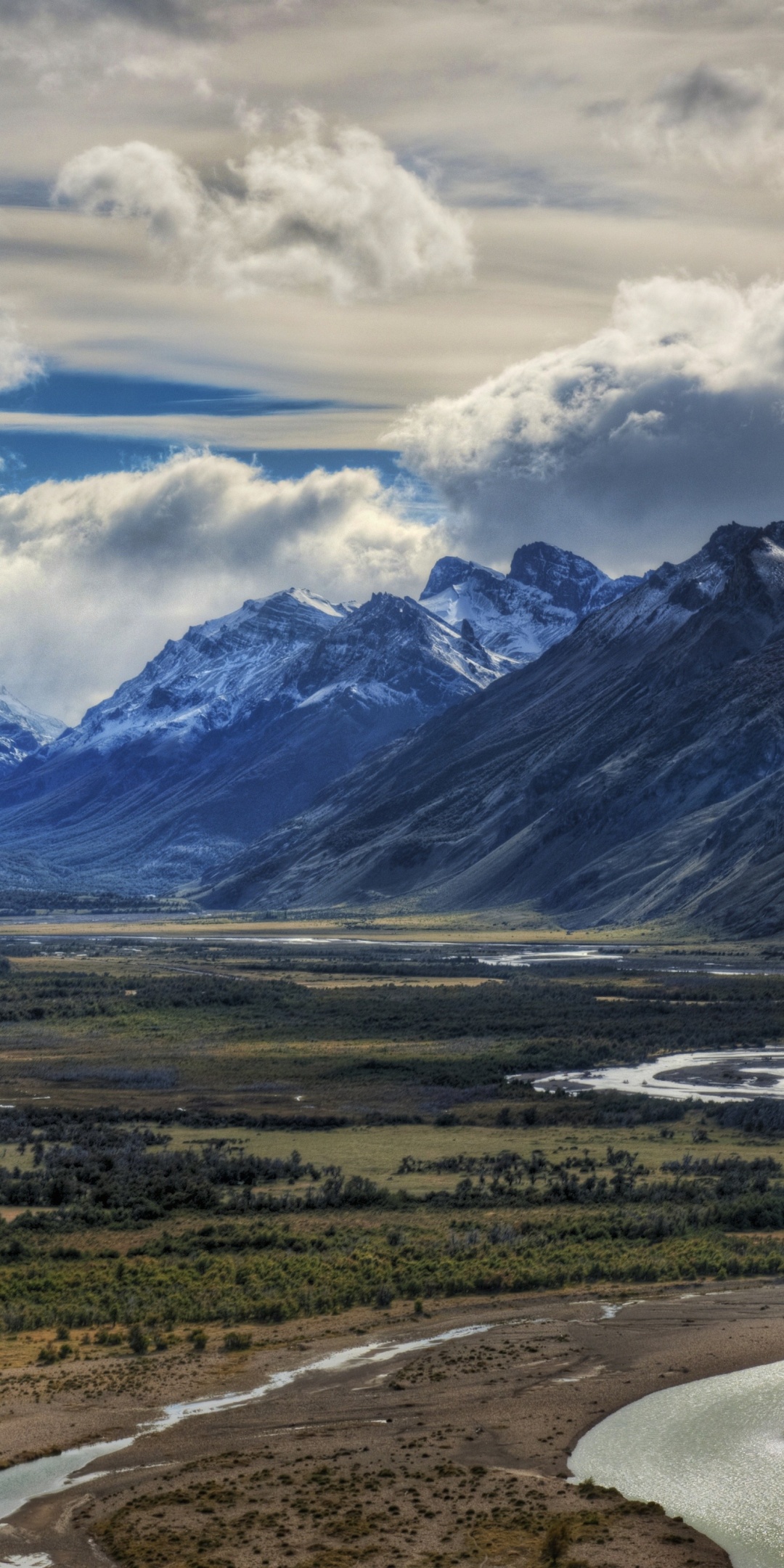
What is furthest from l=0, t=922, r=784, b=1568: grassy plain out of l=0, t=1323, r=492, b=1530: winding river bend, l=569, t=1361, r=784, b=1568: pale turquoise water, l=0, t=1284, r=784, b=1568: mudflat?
l=569, t=1361, r=784, b=1568: pale turquoise water

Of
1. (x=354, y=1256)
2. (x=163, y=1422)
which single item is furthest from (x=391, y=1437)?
(x=354, y=1256)

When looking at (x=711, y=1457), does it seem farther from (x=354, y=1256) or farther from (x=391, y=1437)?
(x=354, y=1256)

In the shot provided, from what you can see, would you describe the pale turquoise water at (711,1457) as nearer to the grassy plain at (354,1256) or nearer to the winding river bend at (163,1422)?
the grassy plain at (354,1256)

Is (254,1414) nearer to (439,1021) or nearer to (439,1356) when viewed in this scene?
(439,1356)

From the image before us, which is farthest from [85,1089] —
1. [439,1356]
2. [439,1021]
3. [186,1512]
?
[186,1512]

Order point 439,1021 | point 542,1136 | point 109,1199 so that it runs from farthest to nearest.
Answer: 1. point 439,1021
2. point 542,1136
3. point 109,1199

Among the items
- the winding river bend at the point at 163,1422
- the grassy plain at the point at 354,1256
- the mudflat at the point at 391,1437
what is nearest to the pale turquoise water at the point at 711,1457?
the mudflat at the point at 391,1437

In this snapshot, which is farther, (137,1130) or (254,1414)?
(137,1130)

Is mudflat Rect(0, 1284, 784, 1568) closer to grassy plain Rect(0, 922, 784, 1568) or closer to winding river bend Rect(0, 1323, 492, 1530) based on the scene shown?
grassy plain Rect(0, 922, 784, 1568)
